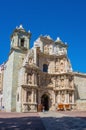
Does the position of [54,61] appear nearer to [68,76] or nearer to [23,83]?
[68,76]

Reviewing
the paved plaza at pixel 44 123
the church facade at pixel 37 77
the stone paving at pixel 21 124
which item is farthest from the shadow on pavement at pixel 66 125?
the church facade at pixel 37 77

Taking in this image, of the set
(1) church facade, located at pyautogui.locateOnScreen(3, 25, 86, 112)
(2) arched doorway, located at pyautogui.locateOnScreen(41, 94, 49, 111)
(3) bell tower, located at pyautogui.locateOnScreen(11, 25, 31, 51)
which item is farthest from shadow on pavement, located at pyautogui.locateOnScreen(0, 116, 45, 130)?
(3) bell tower, located at pyautogui.locateOnScreen(11, 25, 31, 51)

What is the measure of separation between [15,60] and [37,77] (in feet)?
15.4

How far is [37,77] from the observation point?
33.0 m

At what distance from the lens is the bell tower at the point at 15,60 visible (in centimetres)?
3266

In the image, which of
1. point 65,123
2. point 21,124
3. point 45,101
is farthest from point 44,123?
point 45,101

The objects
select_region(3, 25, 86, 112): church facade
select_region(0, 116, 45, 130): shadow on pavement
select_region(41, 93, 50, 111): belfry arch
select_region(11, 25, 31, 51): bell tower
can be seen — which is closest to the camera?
select_region(0, 116, 45, 130): shadow on pavement

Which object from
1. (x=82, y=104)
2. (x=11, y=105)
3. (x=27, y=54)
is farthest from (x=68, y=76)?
(x=11, y=105)

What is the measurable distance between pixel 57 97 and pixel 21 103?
7.28 meters

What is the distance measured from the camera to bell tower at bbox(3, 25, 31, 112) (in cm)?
3266

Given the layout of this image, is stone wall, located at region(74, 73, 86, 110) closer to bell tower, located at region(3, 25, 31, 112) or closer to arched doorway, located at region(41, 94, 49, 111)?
arched doorway, located at region(41, 94, 49, 111)

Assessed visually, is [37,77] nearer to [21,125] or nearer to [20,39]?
[20,39]

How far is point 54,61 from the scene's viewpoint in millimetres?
36500

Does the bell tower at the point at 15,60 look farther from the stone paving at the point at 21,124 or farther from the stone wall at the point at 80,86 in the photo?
the stone paving at the point at 21,124
